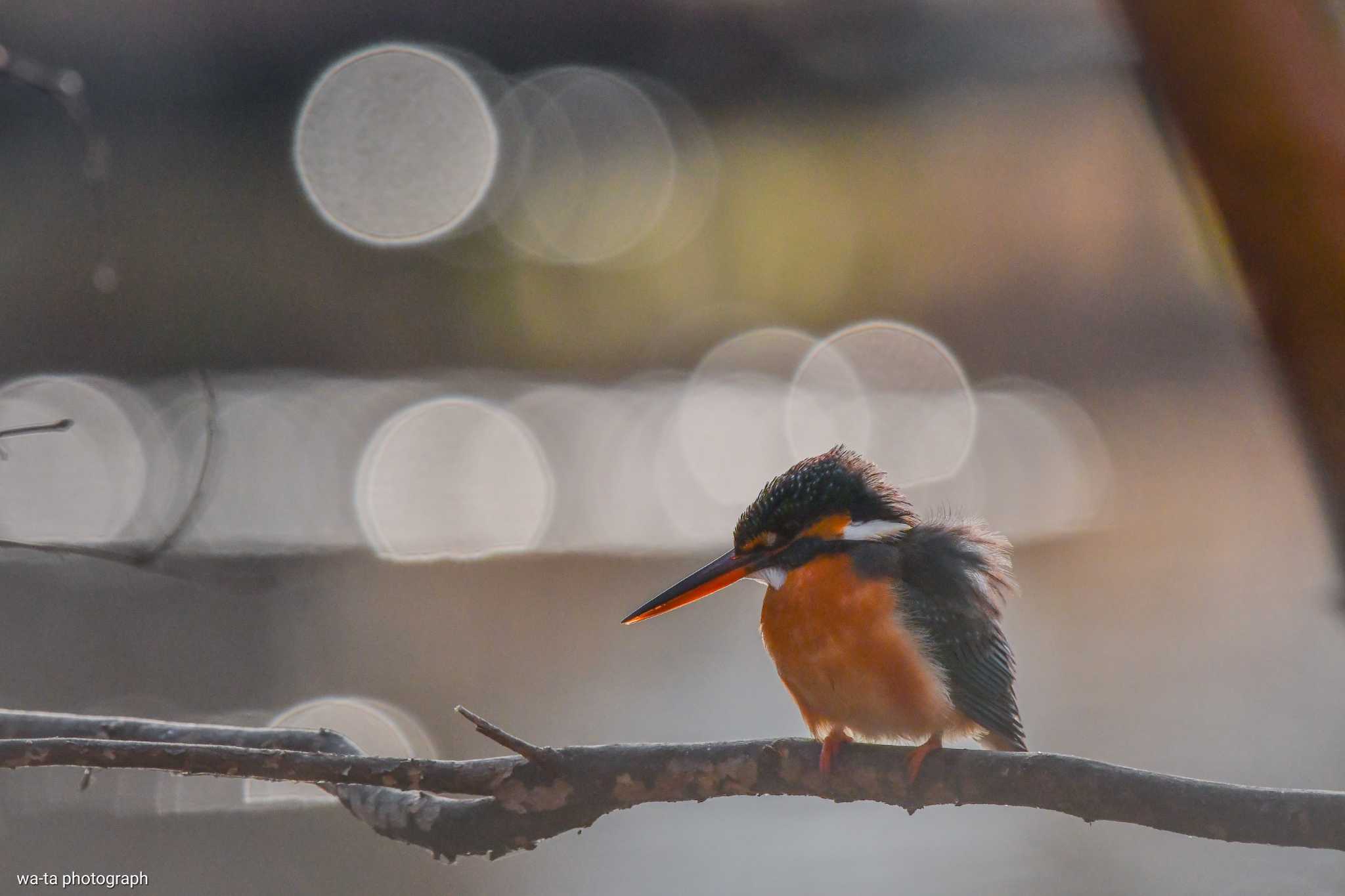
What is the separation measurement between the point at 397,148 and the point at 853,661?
133 inches

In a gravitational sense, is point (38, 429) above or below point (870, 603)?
above

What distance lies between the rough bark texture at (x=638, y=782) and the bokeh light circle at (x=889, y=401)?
319 cm

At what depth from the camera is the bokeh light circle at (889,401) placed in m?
4.13

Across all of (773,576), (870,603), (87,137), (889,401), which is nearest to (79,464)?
(889,401)

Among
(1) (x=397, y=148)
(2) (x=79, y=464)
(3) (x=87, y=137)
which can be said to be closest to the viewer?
(3) (x=87, y=137)

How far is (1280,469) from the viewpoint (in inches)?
148

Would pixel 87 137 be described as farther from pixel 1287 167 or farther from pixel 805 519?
pixel 1287 167

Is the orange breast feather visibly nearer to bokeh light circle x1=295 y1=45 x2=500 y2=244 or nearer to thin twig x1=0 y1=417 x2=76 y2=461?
thin twig x1=0 y1=417 x2=76 y2=461

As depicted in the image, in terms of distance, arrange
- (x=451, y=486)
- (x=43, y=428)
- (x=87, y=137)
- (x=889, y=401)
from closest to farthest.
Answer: (x=43, y=428) → (x=87, y=137) → (x=451, y=486) → (x=889, y=401)

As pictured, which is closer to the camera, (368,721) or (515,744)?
(515,744)

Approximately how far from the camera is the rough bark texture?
63cm

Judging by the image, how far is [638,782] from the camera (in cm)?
74

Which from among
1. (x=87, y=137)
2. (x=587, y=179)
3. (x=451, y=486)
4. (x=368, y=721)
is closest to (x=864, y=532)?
(x=87, y=137)

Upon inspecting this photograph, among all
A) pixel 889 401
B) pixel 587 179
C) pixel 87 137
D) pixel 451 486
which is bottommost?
pixel 87 137
